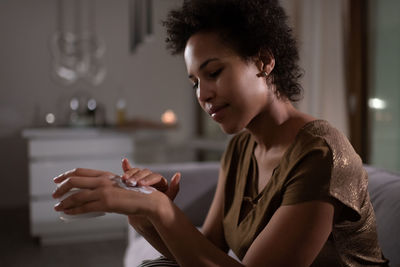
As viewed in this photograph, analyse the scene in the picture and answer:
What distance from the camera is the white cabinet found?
2.99m

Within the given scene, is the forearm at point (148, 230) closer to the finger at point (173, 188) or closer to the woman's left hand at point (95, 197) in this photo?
the finger at point (173, 188)

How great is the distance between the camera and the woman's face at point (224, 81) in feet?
2.84

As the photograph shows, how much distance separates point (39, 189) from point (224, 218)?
7.35 feet

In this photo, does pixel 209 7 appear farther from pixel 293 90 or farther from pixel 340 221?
pixel 340 221

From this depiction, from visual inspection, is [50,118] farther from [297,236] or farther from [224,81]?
[297,236]

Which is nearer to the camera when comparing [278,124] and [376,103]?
[278,124]

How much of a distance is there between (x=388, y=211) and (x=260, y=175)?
36cm

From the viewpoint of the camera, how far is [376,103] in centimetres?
271

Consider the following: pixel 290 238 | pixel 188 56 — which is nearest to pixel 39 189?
pixel 188 56

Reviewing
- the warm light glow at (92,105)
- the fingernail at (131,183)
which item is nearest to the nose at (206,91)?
the fingernail at (131,183)

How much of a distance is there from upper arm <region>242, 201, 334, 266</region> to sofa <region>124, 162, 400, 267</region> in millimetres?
374

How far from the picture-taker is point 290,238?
75 centimetres

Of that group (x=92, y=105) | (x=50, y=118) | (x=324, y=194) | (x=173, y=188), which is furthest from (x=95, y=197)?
(x=50, y=118)

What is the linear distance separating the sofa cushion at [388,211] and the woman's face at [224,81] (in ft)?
1.58
